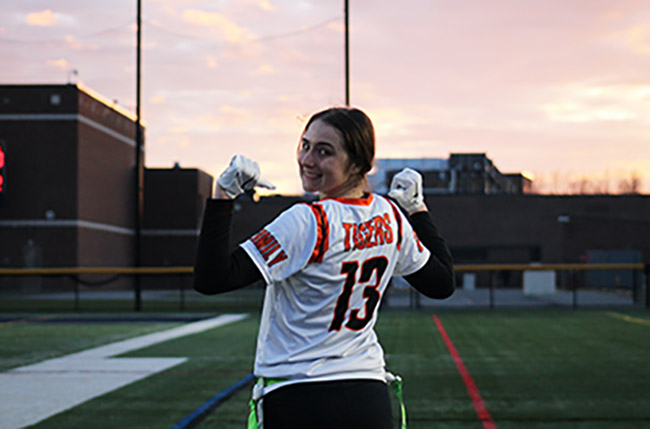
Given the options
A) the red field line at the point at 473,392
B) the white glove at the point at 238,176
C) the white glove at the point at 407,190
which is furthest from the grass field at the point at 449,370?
the white glove at the point at 238,176

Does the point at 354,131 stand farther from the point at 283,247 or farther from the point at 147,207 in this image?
the point at 147,207

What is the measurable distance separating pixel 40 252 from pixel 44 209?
92.6 inches

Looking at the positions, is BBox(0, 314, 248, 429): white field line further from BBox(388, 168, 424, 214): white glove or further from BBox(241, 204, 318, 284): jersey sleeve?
BBox(241, 204, 318, 284): jersey sleeve

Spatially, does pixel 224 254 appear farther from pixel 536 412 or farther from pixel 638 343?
pixel 638 343

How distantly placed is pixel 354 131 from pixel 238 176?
1.26 feet

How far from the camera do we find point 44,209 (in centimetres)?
4419

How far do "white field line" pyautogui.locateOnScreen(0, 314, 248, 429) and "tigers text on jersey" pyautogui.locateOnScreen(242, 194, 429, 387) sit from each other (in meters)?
5.45

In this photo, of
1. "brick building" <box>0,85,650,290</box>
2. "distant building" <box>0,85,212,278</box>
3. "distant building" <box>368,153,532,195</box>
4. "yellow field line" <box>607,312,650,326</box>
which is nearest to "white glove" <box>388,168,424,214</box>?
"yellow field line" <box>607,312,650,326</box>

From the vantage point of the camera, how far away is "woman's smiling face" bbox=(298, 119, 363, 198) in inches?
96.7

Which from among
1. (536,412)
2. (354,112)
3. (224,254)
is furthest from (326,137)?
(536,412)

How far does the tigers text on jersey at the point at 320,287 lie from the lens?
7.54 feet

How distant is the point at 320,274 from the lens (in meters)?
2.33

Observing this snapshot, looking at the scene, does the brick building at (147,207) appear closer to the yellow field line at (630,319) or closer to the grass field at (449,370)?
the yellow field line at (630,319)

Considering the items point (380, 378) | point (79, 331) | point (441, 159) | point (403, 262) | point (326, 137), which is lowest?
point (79, 331)
